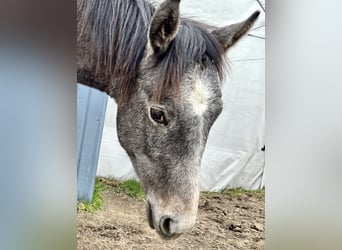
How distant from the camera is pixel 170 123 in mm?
1727

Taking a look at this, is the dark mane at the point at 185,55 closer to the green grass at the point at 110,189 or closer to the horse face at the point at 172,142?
the horse face at the point at 172,142

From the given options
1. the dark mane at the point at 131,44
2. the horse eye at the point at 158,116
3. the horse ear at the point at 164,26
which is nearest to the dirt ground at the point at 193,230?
the horse eye at the point at 158,116

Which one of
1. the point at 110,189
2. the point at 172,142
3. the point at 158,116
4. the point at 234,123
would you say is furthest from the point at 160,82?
the point at 110,189

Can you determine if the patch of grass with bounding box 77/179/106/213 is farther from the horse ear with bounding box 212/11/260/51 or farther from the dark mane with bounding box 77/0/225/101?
the horse ear with bounding box 212/11/260/51

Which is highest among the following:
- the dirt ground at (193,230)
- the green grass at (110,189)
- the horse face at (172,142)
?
the horse face at (172,142)

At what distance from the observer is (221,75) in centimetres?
181

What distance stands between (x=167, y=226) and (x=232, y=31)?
2.79ft

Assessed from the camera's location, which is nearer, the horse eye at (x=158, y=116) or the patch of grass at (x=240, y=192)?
the horse eye at (x=158, y=116)

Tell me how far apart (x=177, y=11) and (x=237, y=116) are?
1.65 feet

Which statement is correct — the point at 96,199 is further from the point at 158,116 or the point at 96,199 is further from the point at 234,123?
the point at 234,123

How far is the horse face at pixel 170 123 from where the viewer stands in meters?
1.72
